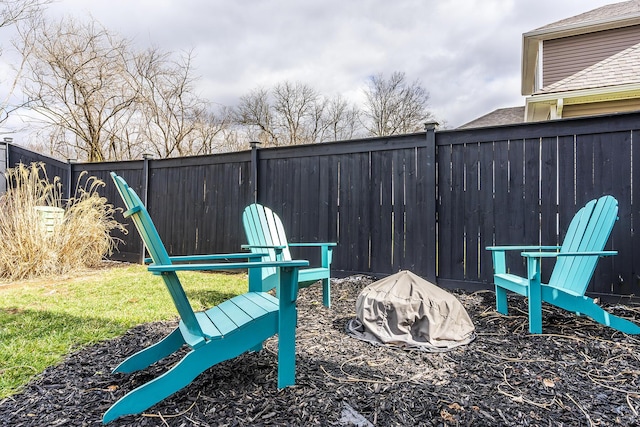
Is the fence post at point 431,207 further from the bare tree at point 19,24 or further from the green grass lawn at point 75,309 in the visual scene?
the bare tree at point 19,24

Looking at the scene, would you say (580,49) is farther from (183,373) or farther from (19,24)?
(19,24)

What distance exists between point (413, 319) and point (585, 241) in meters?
1.31

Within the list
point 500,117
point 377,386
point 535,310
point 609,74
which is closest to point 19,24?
point 377,386

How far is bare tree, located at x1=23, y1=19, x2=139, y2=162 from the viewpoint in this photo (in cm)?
902

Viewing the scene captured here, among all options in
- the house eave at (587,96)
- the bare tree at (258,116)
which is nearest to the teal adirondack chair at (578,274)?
the house eave at (587,96)

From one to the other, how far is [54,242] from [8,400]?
3.57 meters

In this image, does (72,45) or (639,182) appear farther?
(72,45)

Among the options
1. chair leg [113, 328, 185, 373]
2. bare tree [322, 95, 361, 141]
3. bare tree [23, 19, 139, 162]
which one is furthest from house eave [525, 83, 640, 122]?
bare tree [23, 19, 139, 162]

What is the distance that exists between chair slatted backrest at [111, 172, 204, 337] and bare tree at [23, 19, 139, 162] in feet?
31.8

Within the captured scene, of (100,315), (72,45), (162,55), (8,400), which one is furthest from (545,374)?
(162,55)

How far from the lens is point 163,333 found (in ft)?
7.62

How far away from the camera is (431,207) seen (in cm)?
372

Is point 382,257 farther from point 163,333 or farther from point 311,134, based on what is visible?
point 311,134

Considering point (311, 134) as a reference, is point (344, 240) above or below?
below
